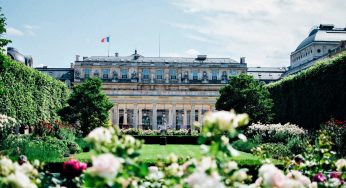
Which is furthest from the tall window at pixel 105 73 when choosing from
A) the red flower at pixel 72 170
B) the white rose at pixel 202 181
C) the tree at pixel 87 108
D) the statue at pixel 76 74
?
the white rose at pixel 202 181

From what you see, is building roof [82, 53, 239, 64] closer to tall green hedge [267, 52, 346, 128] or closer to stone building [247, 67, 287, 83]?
stone building [247, 67, 287, 83]

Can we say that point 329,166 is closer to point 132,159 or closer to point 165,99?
point 132,159

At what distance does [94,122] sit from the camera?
113 ft

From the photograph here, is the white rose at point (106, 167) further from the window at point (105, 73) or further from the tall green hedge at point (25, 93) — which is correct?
the window at point (105, 73)

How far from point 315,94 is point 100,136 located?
24.7 metres

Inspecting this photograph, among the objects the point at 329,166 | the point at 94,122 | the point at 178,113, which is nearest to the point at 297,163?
the point at 329,166

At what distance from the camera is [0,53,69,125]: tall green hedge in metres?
25.3

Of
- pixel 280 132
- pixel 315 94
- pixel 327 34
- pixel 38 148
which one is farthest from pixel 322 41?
pixel 38 148

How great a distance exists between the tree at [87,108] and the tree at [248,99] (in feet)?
33.1

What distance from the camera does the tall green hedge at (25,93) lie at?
25297mm

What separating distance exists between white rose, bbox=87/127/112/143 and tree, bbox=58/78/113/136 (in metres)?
31.6

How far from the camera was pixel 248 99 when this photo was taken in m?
36.2

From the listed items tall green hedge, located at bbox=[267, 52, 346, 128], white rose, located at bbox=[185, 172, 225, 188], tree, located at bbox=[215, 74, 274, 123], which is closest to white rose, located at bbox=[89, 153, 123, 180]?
white rose, located at bbox=[185, 172, 225, 188]

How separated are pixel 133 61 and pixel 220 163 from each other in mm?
68822
